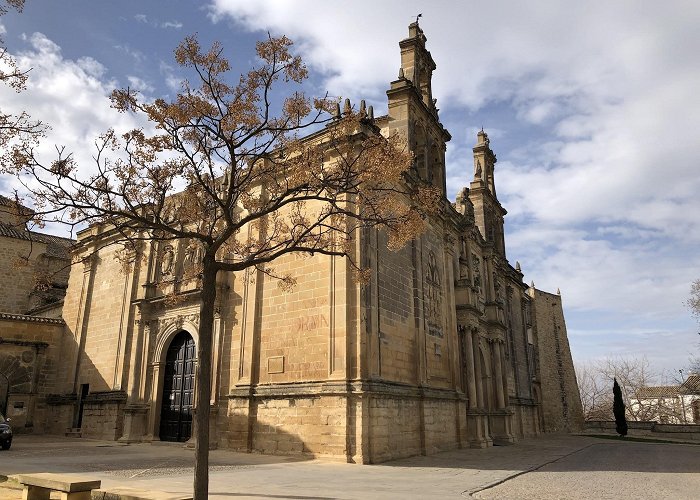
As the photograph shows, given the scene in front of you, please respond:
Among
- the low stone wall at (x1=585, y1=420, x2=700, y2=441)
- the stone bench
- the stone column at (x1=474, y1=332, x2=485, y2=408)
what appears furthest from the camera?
the low stone wall at (x1=585, y1=420, x2=700, y2=441)

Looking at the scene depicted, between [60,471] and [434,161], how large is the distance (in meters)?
17.4

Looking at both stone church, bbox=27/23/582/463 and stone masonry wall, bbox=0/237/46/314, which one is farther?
stone masonry wall, bbox=0/237/46/314

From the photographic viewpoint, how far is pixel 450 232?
21.1 m

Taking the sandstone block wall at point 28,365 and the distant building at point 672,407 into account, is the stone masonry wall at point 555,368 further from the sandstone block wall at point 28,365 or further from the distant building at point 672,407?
the sandstone block wall at point 28,365

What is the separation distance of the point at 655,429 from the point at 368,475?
109 ft

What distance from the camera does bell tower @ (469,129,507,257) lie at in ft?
97.1

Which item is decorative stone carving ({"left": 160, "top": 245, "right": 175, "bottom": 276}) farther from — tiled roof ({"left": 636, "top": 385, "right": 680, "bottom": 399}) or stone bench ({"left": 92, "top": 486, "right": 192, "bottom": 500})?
tiled roof ({"left": 636, "top": 385, "right": 680, "bottom": 399})

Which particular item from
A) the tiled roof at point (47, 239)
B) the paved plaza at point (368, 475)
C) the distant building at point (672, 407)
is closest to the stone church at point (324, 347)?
the paved plaza at point (368, 475)

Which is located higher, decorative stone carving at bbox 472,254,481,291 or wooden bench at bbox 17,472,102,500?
decorative stone carving at bbox 472,254,481,291

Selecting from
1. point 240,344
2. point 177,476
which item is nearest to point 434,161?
point 240,344

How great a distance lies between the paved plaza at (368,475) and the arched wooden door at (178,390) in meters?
2.37

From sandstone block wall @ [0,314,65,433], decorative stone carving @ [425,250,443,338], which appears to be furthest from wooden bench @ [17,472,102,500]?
sandstone block wall @ [0,314,65,433]

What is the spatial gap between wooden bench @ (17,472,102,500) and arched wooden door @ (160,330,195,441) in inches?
423

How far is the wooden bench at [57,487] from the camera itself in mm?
5684
